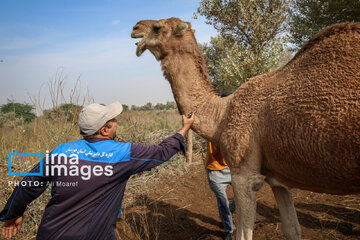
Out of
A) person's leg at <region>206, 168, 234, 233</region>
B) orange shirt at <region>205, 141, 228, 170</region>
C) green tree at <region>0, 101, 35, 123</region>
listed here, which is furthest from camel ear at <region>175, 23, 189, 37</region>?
green tree at <region>0, 101, 35, 123</region>

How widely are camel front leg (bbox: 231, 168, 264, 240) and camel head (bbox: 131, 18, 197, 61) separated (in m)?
1.93

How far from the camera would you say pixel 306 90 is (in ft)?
6.92

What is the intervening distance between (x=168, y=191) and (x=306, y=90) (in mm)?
5139

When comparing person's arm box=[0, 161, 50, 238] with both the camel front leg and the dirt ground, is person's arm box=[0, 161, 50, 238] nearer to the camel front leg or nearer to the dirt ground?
the dirt ground

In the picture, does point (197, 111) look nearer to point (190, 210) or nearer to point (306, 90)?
point (306, 90)

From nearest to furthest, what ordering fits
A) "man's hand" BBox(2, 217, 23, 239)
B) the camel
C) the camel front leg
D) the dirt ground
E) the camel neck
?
the camel < "man's hand" BBox(2, 217, 23, 239) < the camel front leg < the camel neck < the dirt ground

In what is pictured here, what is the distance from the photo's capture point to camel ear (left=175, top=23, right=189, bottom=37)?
3.09 meters

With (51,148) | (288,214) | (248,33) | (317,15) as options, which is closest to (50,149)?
(51,148)

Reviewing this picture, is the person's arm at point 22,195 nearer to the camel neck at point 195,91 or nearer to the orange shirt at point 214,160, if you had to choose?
the camel neck at point 195,91

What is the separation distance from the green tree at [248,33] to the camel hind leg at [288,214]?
18.7ft

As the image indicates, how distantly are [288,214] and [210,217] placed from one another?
2.26 m

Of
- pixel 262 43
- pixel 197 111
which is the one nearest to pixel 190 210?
pixel 197 111

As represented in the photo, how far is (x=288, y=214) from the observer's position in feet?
9.91

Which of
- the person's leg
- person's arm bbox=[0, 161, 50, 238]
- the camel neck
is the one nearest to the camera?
person's arm bbox=[0, 161, 50, 238]
